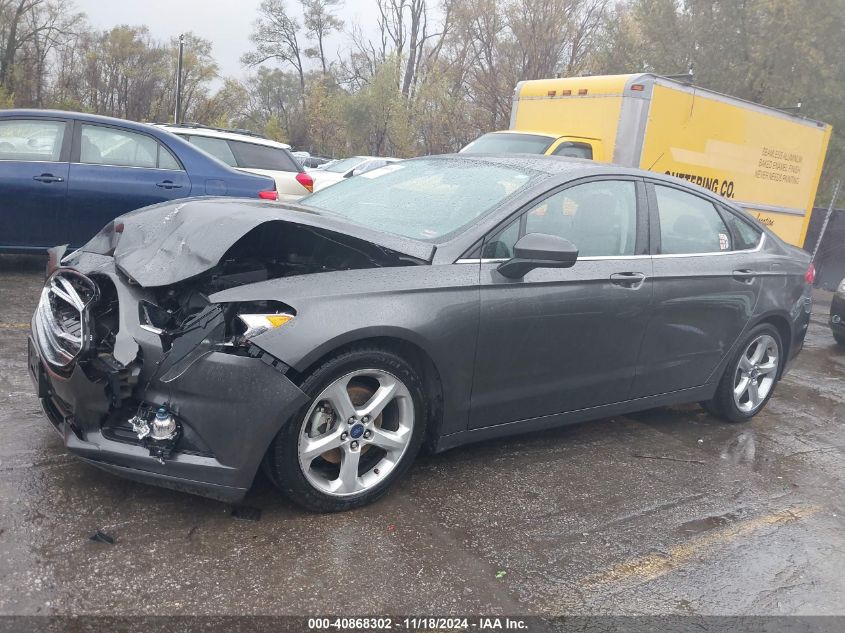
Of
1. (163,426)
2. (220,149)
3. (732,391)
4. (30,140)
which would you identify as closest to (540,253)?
(163,426)

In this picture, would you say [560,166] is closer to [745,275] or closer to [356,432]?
[745,275]

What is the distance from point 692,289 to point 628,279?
0.57 meters

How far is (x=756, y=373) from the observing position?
5055mm

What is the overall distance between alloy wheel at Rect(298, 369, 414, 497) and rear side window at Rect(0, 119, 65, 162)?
470cm

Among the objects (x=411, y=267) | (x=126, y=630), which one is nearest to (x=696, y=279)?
(x=411, y=267)

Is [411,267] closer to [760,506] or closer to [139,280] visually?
[139,280]

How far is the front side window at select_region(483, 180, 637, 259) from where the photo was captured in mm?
3678

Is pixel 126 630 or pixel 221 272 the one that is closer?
pixel 126 630

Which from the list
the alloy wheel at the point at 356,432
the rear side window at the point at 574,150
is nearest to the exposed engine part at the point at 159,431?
the alloy wheel at the point at 356,432

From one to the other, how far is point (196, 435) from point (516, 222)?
181 centimetres

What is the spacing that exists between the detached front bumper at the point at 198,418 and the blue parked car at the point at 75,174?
12.8 feet

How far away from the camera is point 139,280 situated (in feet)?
9.95

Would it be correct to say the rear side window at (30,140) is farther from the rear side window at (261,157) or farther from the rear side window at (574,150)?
the rear side window at (574,150)

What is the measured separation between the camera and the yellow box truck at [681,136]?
902cm
